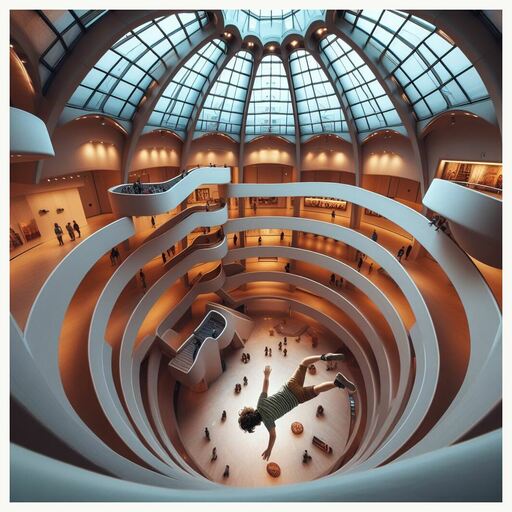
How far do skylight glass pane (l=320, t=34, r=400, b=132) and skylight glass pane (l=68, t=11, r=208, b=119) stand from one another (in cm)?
919

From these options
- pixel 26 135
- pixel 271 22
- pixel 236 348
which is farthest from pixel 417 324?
pixel 271 22

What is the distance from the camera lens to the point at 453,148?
16.1 meters

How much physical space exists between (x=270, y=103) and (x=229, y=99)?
3.87 m

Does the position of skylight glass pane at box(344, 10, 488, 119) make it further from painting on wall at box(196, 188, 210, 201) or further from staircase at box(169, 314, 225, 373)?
staircase at box(169, 314, 225, 373)

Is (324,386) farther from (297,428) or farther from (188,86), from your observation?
(188,86)

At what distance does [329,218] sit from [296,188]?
6695mm

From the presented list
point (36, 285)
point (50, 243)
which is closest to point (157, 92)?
point (50, 243)

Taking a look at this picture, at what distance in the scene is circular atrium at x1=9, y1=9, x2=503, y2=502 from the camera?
12.9ft

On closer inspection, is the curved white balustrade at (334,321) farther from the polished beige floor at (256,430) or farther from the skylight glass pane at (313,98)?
the skylight glass pane at (313,98)

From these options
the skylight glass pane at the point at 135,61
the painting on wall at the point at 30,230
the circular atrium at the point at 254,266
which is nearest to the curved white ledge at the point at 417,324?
the circular atrium at the point at 254,266

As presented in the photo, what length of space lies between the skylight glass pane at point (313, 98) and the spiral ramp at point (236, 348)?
6.41m

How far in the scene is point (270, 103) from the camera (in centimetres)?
2373

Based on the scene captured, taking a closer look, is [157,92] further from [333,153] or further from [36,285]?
[333,153]

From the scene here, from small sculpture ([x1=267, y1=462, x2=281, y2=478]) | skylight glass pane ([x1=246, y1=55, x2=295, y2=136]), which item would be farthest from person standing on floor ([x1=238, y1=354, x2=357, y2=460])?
skylight glass pane ([x1=246, y1=55, x2=295, y2=136])
